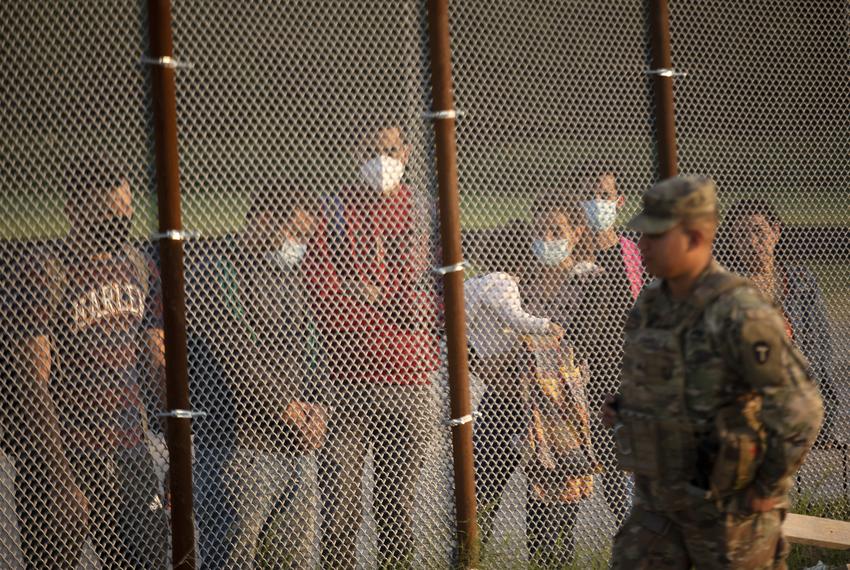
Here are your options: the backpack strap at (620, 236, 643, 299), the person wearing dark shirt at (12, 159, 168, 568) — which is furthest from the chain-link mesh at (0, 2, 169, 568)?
the backpack strap at (620, 236, 643, 299)

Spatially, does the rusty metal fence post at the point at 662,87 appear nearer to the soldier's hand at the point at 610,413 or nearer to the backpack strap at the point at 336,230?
the backpack strap at the point at 336,230

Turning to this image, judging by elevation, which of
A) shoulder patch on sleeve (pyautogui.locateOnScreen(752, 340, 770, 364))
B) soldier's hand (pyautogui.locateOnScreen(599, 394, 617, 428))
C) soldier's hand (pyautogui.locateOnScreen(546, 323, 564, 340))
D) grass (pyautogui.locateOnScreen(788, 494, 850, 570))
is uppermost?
shoulder patch on sleeve (pyautogui.locateOnScreen(752, 340, 770, 364))

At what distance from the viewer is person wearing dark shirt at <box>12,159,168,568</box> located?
4242 mm

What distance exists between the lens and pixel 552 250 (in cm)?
516

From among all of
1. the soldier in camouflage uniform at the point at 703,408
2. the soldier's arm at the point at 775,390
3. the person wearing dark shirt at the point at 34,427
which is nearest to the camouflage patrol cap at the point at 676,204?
the soldier in camouflage uniform at the point at 703,408

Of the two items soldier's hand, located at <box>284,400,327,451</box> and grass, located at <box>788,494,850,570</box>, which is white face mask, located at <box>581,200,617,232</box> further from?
grass, located at <box>788,494,850,570</box>

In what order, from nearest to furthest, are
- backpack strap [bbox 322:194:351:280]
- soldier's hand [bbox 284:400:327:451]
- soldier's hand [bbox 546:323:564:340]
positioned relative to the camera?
1. soldier's hand [bbox 284:400:327:451]
2. backpack strap [bbox 322:194:351:280]
3. soldier's hand [bbox 546:323:564:340]

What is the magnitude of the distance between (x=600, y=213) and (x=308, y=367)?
1721 mm

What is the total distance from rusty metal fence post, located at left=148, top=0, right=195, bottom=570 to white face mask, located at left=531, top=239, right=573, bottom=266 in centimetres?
177

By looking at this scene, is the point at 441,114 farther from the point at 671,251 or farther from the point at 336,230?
the point at 671,251

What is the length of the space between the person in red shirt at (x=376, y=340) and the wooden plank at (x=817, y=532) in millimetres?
1836

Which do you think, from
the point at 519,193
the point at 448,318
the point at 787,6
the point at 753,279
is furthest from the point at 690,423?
the point at 787,6

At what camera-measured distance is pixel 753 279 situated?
5.54 m

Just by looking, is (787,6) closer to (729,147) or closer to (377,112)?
(729,147)
